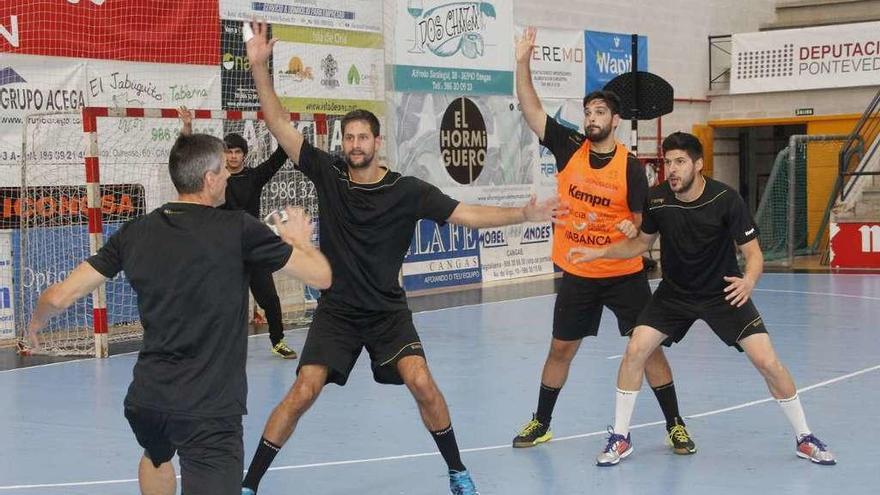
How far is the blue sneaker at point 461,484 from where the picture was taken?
22.7 feet

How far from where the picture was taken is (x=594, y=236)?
8273 millimetres

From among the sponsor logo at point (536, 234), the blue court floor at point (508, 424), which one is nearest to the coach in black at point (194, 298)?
the blue court floor at point (508, 424)

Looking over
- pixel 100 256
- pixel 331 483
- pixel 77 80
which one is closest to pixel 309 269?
pixel 100 256

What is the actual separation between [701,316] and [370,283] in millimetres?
2177

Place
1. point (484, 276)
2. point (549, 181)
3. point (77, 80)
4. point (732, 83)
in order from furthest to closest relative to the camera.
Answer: point (732, 83)
point (549, 181)
point (484, 276)
point (77, 80)

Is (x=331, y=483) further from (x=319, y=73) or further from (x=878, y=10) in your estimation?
(x=878, y=10)

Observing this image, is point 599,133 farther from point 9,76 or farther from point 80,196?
point 80,196

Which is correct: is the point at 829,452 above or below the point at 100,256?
below

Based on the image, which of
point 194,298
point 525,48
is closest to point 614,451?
point 525,48

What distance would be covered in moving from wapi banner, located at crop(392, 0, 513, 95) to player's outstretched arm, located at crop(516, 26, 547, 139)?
35.0 ft

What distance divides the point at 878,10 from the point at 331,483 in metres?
22.1

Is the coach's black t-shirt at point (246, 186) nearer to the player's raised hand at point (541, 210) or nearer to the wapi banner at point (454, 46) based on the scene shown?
the player's raised hand at point (541, 210)

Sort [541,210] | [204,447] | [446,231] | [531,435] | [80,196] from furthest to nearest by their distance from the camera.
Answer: [446,231] → [80,196] → [531,435] → [541,210] → [204,447]

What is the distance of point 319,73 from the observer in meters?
17.9
